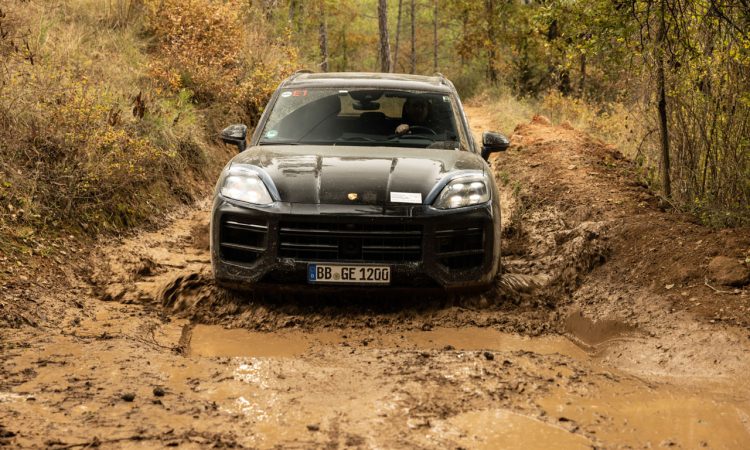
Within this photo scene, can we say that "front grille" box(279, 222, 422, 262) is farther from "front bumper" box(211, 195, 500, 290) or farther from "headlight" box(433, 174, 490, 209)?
"headlight" box(433, 174, 490, 209)

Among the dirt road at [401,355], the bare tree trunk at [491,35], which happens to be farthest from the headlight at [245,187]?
the bare tree trunk at [491,35]

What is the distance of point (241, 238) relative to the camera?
5543mm

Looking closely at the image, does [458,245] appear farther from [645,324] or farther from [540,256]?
[540,256]

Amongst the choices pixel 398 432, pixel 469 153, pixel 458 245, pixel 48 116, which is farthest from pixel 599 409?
pixel 48 116

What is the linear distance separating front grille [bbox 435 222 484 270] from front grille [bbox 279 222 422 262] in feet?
0.52

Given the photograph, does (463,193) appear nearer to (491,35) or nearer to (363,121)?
(363,121)

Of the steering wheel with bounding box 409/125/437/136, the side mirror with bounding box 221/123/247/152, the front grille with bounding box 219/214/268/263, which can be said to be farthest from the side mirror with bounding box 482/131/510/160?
the front grille with bounding box 219/214/268/263

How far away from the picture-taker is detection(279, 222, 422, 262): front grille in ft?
17.6

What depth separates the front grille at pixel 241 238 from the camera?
17.8 feet

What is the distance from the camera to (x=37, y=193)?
24.0 feet

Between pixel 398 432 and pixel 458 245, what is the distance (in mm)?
2080

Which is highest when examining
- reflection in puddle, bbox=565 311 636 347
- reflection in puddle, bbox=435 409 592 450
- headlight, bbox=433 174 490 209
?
headlight, bbox=433 174 490 209

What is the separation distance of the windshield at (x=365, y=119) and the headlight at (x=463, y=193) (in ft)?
2.83

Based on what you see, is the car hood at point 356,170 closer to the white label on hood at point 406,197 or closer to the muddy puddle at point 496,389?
the white label on hood at point 406,197
